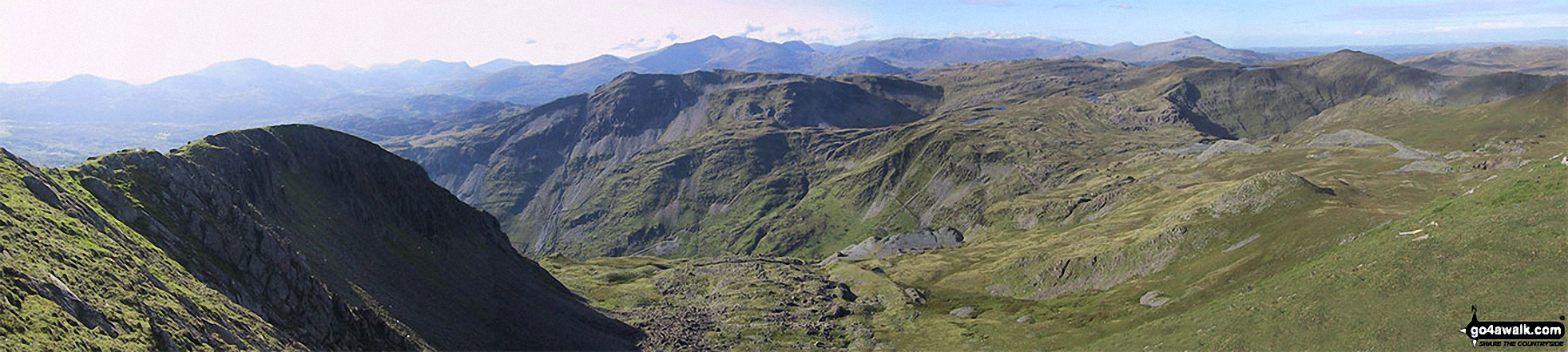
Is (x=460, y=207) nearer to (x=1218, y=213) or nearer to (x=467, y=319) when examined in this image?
(x=467, y=319)

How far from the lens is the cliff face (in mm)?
62031

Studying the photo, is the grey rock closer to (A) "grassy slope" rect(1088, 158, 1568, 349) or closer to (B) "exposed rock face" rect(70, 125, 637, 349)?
(B) "exposed rock face" rect(70, 125, 637, 349)

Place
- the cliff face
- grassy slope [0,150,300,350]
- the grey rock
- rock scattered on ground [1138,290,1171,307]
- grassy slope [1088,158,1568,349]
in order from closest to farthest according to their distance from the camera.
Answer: grassy slope [0,150,300,350], grassy slope [1088,158,1568,349], the cliff face, rock scattered on ground [1138,290,1171,307], the grey rock

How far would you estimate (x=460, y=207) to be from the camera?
449ft

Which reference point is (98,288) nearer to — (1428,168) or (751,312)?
(751,312)

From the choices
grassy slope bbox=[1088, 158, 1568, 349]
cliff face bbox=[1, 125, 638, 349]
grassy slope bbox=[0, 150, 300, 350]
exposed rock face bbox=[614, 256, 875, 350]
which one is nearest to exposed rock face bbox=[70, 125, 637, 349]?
cliff face bbox=[1, 125, 638, 349]

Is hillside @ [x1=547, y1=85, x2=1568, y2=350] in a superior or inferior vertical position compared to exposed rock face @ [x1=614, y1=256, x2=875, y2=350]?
superior

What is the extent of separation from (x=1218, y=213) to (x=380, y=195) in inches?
6240

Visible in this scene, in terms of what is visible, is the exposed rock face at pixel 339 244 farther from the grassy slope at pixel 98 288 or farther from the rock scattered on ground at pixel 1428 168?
the rock scattered on ground at pixel 1428 168

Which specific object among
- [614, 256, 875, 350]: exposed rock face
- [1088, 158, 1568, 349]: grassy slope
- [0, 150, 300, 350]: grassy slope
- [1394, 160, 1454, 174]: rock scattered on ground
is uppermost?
[0, 150, 300, 350]: grassy slope

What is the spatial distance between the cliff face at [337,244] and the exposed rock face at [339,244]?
20 cm

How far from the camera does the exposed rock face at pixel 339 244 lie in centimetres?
6266

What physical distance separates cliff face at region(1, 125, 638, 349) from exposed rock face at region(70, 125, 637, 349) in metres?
0.20

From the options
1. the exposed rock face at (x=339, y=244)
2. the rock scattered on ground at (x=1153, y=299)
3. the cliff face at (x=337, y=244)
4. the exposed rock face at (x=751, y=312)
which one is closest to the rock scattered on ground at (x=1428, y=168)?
the rock scattered on ground at (x=1153, y=299)
